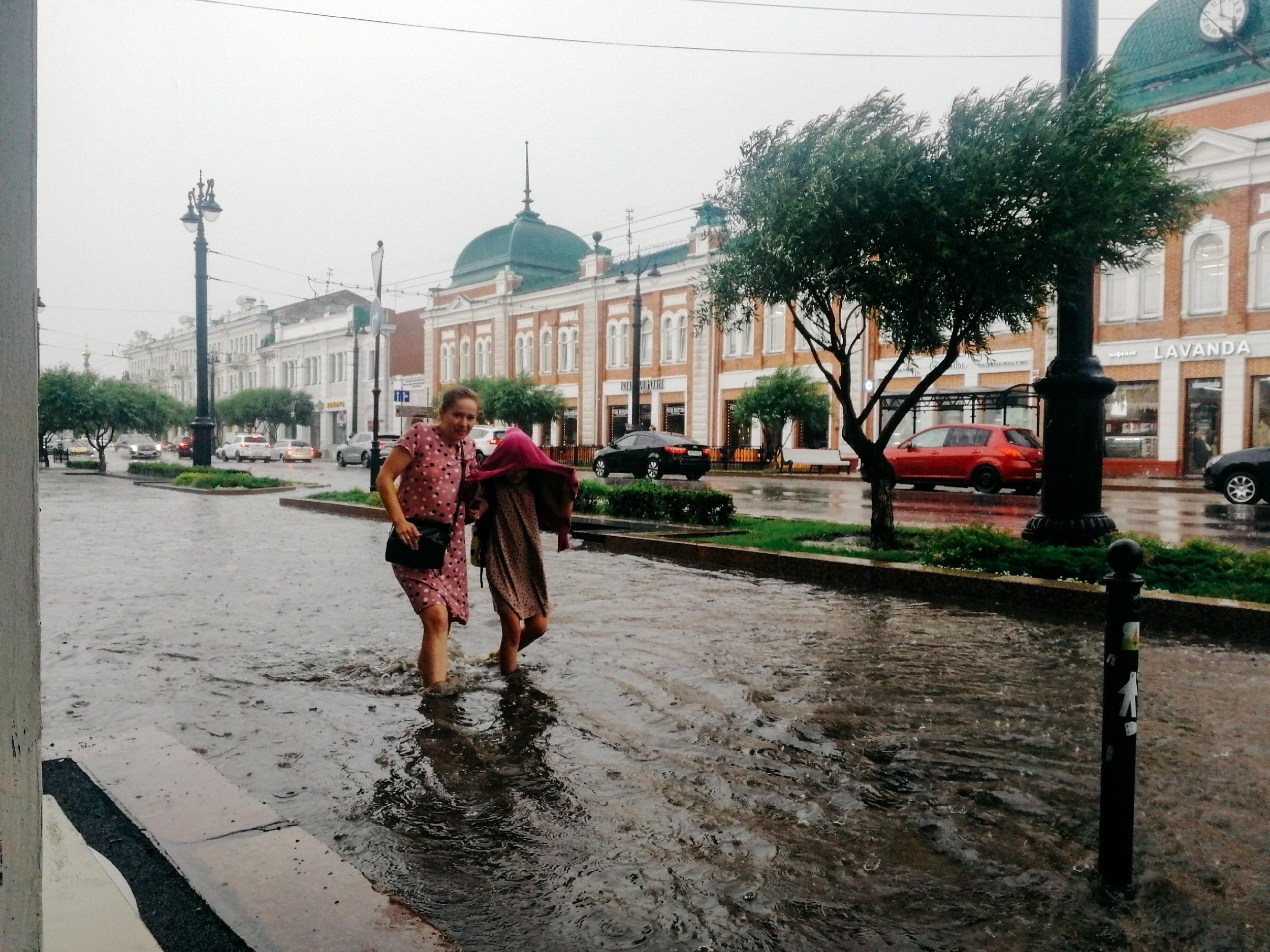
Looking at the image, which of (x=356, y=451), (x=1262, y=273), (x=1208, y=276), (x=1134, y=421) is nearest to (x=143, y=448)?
(x=356, y=451)

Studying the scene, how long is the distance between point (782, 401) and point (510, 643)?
Result: 98.3 ft

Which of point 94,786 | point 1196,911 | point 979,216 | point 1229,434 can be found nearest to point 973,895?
point 1196,911

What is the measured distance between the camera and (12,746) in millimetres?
1683

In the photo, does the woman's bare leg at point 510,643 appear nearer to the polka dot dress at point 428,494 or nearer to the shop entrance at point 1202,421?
the polka dot dress at point 428,494

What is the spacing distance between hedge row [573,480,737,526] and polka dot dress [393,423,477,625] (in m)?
7.57

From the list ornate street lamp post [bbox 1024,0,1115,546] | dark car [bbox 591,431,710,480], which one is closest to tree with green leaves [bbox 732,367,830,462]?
dark car [bbox 591,431,710,480]

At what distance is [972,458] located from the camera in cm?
2233

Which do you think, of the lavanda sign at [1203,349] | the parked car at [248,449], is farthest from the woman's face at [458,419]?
the parked car at [248,449]

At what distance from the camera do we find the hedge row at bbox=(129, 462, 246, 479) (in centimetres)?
2845

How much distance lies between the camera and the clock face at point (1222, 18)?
29203mm

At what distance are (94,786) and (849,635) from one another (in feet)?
15.3

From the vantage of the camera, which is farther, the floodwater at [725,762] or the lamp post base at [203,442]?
the lamp post base at [203,442]

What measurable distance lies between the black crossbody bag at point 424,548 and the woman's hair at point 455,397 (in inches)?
22.5

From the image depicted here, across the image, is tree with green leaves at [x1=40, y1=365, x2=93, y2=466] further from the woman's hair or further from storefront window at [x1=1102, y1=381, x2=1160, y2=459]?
the woman's hair
